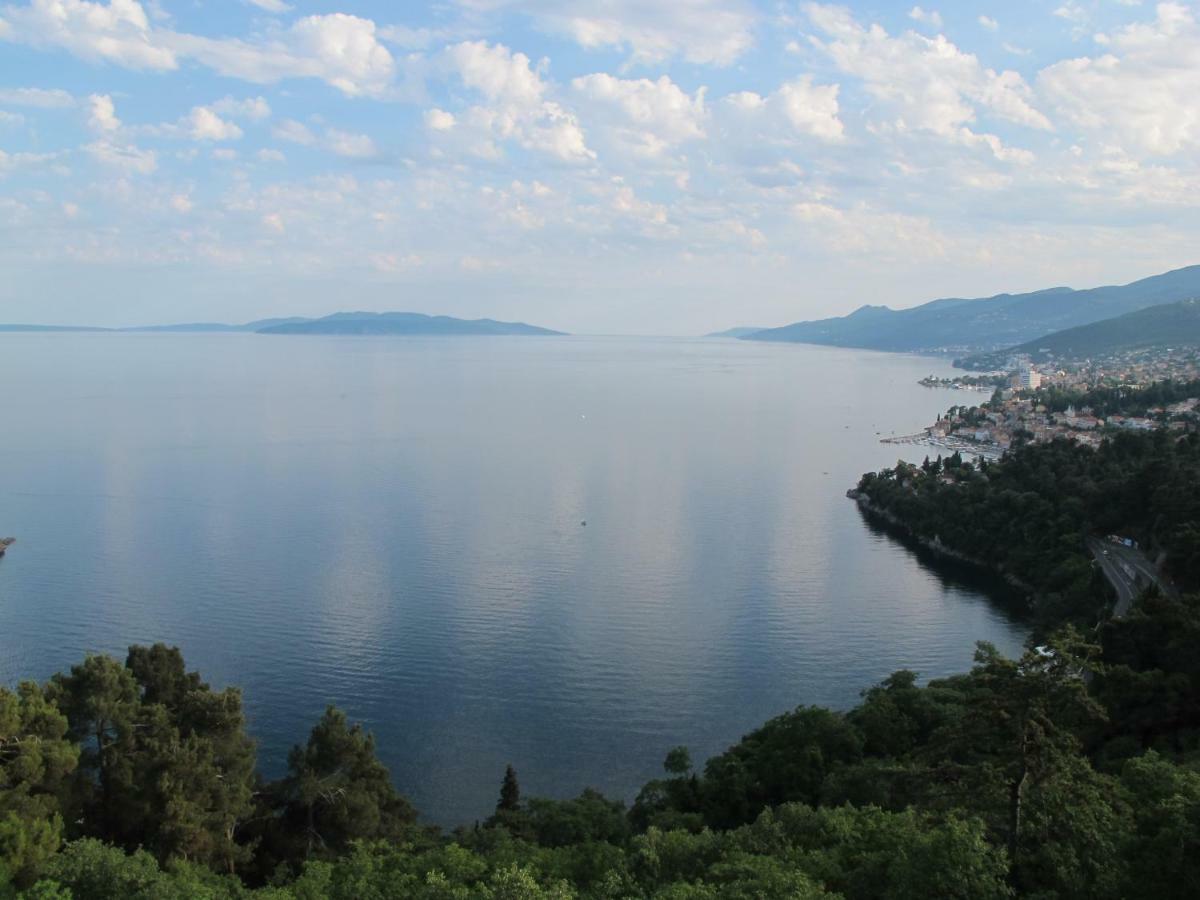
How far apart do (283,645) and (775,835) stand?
48.9ft

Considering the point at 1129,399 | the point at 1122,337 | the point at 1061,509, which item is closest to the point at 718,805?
the point at 1061,509

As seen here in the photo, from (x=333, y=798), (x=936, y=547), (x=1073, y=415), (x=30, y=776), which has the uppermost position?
(x=1073, y=415)

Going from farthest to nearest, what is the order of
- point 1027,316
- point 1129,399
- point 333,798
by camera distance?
point 1027,316
point 1129,399
point 333,798

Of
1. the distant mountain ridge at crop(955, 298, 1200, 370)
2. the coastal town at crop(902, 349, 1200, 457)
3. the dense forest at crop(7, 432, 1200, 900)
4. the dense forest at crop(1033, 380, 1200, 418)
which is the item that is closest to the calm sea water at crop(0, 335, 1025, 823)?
the dense forest at crop(7, 432, 1200, 900)

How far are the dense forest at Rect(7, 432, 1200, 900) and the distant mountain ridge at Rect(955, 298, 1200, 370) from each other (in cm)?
10791

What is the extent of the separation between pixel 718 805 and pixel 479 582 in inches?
542

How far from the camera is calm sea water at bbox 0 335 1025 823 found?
16969 millimetres

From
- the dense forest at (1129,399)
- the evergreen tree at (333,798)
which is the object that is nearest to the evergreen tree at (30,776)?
the evergreen tree at (333,798)

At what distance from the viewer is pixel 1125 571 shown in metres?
22.6

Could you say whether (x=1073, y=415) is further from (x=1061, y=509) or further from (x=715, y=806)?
(x=715, y=806)

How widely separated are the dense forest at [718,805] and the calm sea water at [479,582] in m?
3.20

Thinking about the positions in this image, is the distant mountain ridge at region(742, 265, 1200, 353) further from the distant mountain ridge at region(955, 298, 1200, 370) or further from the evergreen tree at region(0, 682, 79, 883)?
the evergreen tree at region(0, 682, 79, 883)

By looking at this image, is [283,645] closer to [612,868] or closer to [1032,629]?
[612,868]

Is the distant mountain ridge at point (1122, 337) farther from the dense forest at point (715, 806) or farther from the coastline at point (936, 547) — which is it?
the dense forest at point (715, 806)
